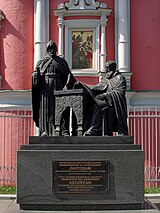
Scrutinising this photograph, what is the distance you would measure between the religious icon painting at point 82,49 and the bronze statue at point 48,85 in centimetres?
709

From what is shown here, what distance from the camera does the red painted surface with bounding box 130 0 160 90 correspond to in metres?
16.1

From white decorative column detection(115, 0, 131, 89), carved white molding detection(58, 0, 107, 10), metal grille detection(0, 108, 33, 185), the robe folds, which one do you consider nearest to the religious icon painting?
carved white molding detection(58, 0, 107, 10)

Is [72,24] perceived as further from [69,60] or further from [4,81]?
[4,81]

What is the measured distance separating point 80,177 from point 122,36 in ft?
28.7

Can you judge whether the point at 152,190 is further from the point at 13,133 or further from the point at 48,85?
the point at 48,85

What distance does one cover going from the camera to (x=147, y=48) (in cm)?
1612

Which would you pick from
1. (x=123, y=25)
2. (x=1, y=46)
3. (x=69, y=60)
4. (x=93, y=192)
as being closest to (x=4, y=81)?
(x=1, y=46)

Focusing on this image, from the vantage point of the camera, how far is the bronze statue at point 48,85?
877cm

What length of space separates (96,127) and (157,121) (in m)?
6.47

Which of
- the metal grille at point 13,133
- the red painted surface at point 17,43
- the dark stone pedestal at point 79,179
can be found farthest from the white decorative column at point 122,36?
the dark stone pedestal at point 79,179

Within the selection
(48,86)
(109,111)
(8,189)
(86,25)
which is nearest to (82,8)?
(86,25)

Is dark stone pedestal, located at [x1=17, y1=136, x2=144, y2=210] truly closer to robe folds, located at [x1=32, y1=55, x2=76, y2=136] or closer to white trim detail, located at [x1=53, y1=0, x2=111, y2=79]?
robe folds, located at [x1=32, y1=55, x2=76, y2=136]

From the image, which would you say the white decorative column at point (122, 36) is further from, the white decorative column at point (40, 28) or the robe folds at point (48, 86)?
the robe folds at point (48, 86)

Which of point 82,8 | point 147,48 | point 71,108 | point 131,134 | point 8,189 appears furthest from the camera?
point 147,48
